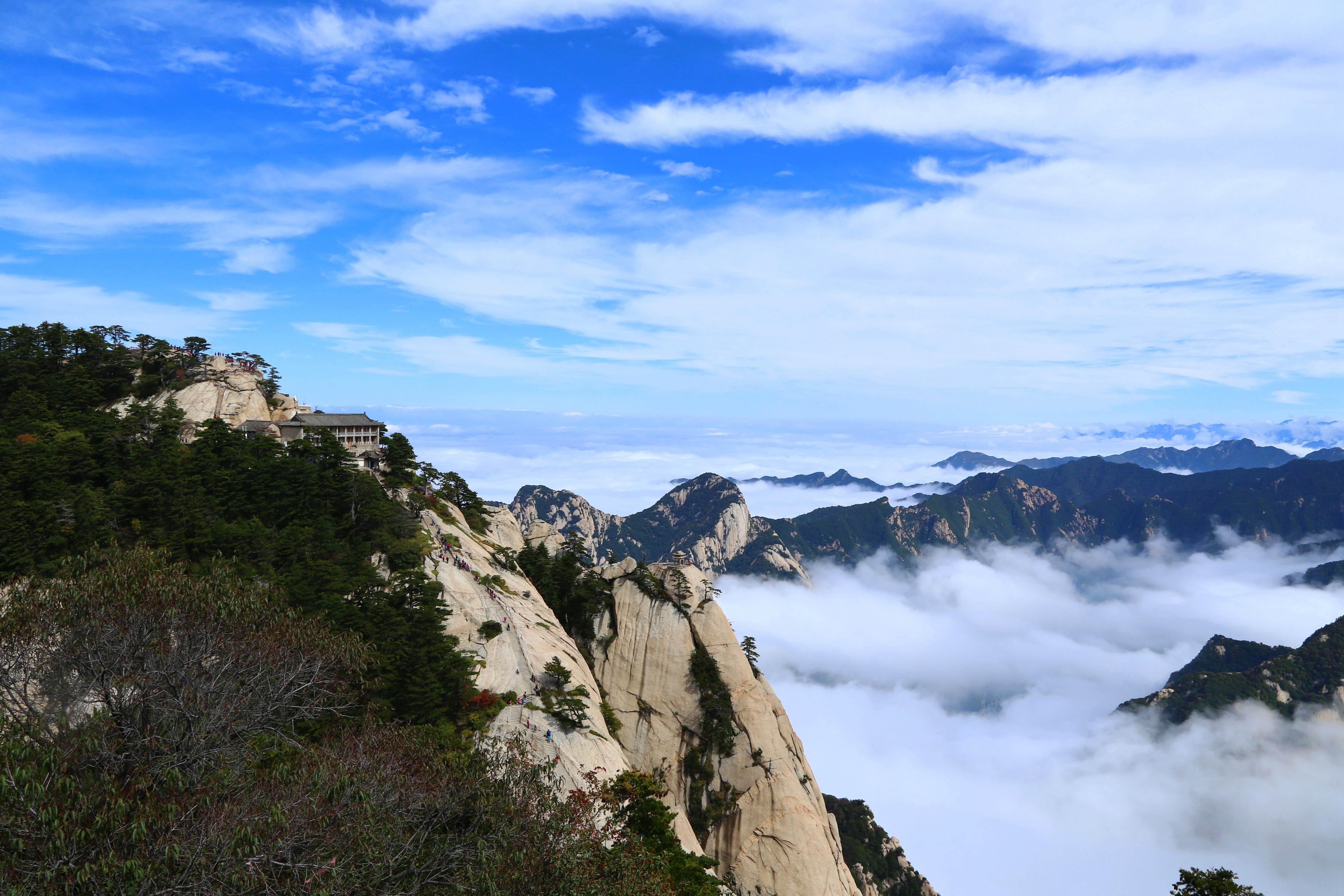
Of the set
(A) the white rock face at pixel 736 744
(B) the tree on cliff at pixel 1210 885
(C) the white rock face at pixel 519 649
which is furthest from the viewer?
(A) the white rock face at pixel 736 744

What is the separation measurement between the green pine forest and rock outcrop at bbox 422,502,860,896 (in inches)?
233

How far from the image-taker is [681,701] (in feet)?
253

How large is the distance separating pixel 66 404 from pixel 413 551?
5162 centimetres

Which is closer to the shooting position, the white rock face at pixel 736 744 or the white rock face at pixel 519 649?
the white rock face at pixel 519 649

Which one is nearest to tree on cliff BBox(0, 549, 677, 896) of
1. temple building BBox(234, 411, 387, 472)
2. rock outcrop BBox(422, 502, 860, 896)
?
rock outcrop BBox(422, 502, 860, 896)

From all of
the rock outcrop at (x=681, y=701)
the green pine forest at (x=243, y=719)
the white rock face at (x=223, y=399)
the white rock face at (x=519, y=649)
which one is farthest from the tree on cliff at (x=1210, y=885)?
the white rock face at (x=223, y=399)

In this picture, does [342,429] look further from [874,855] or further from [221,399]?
[874,855]

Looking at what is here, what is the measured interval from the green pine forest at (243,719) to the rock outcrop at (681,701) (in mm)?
5921

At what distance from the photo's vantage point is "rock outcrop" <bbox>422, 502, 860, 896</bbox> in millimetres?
65312

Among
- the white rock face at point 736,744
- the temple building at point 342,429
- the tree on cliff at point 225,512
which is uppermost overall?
the temple building at point 342,429

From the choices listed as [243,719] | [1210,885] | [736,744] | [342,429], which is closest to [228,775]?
[243,719]

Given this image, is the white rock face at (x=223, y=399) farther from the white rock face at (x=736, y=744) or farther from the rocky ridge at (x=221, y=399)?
the white rock face at (x=736, y=744)

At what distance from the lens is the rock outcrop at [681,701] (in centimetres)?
6531

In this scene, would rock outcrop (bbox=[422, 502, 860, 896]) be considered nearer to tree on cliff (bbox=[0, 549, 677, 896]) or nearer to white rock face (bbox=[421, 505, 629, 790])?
white rock face (bbox=[421, 505, 629, 790])
